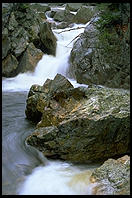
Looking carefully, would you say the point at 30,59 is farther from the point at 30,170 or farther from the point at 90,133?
the point at 30,170

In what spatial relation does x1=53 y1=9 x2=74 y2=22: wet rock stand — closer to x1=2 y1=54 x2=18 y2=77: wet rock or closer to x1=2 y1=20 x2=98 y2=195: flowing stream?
x1=2 y1=54 x2=18 y2=77: wet rock

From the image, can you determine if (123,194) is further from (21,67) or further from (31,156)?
(21,67)

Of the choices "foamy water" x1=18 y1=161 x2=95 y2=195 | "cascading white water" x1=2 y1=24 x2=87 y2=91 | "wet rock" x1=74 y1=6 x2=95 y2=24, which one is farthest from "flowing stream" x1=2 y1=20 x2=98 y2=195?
"wet rock" x1=74 y1=6 x2=95 y2=24

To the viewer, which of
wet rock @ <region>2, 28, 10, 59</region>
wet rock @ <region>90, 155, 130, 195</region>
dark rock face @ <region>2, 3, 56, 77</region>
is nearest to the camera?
wet rock @ <region>90, 155, 130, 195</region>

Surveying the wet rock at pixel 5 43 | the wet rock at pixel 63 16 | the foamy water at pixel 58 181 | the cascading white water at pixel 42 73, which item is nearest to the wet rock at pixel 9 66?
the wet rock at pixel 5 43

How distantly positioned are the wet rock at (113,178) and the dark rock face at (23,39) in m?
10.9

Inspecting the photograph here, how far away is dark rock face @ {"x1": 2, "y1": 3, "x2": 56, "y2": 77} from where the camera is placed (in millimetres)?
14930

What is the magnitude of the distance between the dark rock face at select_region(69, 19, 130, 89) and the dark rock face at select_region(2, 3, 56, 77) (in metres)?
3.20

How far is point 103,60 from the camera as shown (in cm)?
1220

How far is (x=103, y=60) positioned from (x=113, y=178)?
8.32 meters

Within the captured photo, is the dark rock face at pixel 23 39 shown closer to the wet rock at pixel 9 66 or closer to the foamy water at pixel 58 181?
the wet rock at pixel 9 66

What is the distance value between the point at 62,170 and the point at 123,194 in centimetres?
146

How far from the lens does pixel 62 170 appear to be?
5.28 meters

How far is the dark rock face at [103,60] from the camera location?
1177 centimetres
